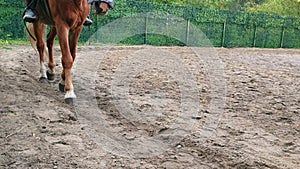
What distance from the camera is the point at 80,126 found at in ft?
11.4

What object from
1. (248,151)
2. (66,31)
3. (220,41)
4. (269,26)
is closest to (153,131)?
(248,151)

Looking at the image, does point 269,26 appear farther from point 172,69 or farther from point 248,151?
point 248,151

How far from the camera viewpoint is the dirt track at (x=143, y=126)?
283cm

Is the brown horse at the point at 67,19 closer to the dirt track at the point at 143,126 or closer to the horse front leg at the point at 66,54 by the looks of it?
the horse front leg at the point at 66,54

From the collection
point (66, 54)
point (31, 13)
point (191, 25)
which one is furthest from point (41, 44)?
point (191, 25)

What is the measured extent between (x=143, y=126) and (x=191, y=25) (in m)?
15.6

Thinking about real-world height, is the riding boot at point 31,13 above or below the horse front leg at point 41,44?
above

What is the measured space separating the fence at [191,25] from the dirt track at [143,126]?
1023cm

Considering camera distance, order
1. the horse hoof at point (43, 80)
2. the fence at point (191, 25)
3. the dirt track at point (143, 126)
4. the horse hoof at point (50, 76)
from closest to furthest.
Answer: the dirt track at point (143, 126) → the horse hoof at point (43, 80) → the horse hoof at point (50, 76) → the fence at point (191, 25)

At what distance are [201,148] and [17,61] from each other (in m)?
4.61

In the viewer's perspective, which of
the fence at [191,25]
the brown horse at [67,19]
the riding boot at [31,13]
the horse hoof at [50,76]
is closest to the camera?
the brown horse at [67,19]

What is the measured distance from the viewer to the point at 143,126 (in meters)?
3.84

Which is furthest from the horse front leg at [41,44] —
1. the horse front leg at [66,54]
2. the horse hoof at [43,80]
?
the horse front leg at [66,54]

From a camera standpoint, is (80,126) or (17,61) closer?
(80,126)
